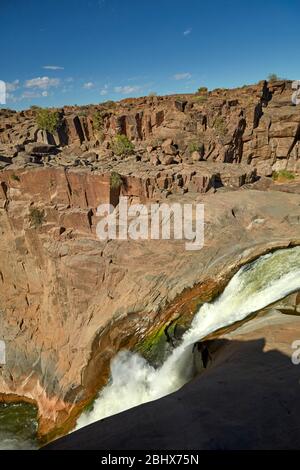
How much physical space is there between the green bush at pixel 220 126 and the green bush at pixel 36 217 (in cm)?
1777

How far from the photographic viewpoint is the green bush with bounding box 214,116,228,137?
2981 cm

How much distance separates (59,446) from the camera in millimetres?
6391

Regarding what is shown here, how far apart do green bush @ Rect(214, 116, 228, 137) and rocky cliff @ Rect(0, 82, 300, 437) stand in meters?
0.10

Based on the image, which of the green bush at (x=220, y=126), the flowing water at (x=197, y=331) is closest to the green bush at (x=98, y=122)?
the green bush at (x=220, y=126)

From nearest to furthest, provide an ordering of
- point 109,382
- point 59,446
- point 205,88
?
point 59,446 → point 109,382 → point 205,88

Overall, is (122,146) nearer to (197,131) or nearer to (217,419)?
(197,131)

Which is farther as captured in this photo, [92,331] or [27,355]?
[27,355]

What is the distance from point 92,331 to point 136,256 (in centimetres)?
486

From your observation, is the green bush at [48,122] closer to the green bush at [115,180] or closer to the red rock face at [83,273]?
the red rock face at [83,273]

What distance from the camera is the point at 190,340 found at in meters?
15.0

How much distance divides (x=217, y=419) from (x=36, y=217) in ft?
59.6

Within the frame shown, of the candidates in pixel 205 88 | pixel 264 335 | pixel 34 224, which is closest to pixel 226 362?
pixel 264 335
